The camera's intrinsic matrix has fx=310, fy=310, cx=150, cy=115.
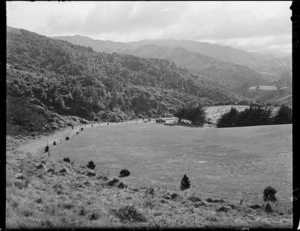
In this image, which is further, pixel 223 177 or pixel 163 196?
pixel 223 177

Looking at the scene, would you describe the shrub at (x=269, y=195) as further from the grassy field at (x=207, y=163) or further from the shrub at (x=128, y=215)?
the shrub at (x=128, y=215)

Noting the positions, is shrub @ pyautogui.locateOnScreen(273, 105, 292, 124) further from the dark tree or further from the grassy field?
the grassy field

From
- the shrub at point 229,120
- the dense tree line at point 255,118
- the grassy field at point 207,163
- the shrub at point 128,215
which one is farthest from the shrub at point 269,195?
the shrub at point 229,120

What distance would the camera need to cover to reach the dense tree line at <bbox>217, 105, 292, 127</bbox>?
104688 mm

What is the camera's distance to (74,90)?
145 metres

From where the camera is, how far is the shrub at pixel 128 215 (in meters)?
12.1

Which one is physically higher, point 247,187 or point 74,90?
point 74,90

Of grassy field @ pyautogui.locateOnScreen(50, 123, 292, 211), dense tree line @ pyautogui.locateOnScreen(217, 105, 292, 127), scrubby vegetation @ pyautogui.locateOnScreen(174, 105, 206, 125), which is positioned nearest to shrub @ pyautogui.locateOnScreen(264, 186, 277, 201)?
grassy field @ pyautogui.locateOnScreen(50, 123, 292, 211)

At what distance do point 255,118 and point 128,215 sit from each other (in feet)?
339

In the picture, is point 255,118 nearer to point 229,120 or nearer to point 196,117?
point 229,120
